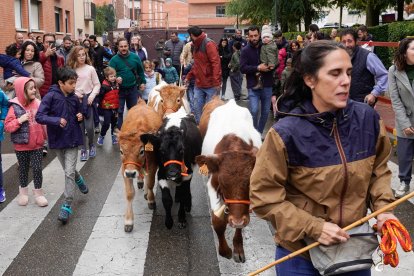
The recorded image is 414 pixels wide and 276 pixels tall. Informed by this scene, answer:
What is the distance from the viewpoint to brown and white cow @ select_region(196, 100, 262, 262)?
435 centimetres

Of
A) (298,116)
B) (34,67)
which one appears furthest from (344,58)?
(34,67)

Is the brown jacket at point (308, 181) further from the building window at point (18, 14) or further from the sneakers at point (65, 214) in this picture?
the building window at point (18, 14)

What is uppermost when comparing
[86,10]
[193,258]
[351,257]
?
[86,10]

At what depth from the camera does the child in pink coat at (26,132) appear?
Result: 6668mm

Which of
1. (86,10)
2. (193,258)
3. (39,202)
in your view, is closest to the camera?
(193,258)

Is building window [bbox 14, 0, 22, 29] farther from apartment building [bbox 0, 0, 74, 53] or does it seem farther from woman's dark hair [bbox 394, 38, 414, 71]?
woman's dark hair [bbox 394, 38, 414, 71]

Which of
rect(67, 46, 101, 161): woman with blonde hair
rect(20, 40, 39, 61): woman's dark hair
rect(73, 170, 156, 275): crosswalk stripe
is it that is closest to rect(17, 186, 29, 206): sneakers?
rect(73, 170, 156, 275): crosswalk stripe

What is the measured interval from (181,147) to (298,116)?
10.4ft

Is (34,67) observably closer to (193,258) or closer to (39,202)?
(39,202)

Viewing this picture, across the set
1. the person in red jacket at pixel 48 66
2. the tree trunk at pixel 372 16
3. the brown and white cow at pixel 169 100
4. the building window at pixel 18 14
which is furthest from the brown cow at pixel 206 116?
the tree trunk at pixel 372 16

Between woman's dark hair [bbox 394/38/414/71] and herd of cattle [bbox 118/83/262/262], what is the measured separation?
2043 mm

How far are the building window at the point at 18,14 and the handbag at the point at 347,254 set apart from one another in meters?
24.5

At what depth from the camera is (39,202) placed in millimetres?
6875

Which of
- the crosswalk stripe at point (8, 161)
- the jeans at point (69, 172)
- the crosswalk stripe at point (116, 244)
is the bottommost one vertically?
the crosswalk stripe at point (116, 244)
